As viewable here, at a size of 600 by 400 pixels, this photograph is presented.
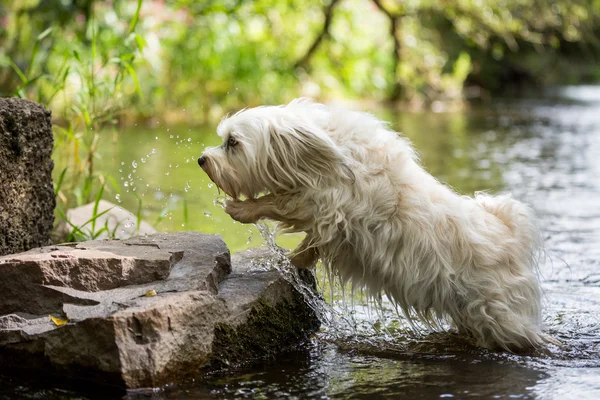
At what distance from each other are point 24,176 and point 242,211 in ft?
4.47

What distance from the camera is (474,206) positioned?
4625 mm

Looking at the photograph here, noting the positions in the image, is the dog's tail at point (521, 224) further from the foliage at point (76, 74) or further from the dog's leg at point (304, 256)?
the foliage at point (76, 74)

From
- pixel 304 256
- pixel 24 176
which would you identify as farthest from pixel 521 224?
pixel 24 176

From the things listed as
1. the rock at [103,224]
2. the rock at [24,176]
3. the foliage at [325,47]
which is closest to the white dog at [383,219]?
the rock at [24,176]

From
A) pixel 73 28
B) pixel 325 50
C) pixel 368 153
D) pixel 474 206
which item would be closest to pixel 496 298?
pixel 474 206

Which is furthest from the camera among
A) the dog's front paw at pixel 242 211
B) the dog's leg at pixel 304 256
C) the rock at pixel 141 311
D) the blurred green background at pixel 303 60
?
the blurred green background at pixel 303 60

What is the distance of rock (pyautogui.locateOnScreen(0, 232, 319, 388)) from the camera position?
3.78 metres

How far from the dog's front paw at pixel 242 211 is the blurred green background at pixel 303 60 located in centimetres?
440

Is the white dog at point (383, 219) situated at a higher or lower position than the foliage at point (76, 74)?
lower

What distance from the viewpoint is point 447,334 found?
4750mm

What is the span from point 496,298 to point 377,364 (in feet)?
2.29

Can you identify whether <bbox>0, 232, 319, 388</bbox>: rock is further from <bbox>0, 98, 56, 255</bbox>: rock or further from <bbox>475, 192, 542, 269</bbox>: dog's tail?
<bbox>475, 192, 542, 269</bbox>: dog's tail

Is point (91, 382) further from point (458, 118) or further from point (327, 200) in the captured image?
point (458, 118)

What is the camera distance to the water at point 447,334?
153 inches
